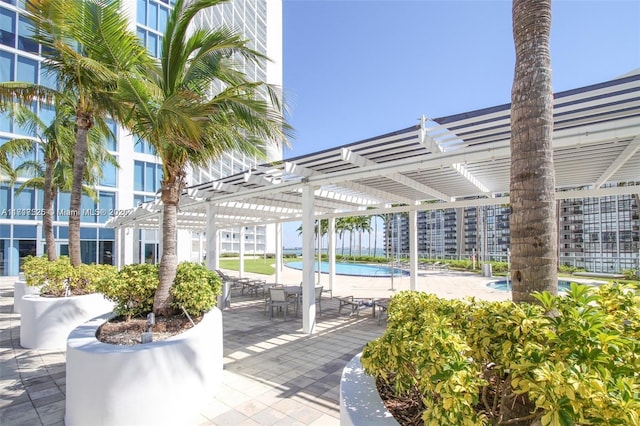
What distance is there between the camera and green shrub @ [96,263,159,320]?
17.3ft

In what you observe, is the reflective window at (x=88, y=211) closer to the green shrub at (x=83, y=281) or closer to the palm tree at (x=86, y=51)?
the palm tree at (x=86, y=51)

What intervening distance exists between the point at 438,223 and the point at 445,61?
76.4 m

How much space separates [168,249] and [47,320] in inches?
147

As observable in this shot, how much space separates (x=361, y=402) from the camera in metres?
2.54

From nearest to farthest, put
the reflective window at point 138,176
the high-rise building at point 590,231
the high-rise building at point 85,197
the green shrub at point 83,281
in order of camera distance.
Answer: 1. the green shrub at point 83,281
2. the high-rise building at point 85,197
3. the reflective window at point 138,176
4. the high-rise building at point 590,231

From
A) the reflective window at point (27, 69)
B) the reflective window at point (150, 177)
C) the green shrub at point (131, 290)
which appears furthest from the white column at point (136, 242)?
the green shrub at point (131, 290)

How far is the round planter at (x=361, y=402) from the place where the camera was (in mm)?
2283

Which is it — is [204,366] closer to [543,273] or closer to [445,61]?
[543,273]

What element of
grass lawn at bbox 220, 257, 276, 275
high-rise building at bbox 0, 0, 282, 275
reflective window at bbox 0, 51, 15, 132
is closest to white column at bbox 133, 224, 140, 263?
high-rise building at bbox 0, 0, 282, 275

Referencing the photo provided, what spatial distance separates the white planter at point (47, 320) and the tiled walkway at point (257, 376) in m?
0.25

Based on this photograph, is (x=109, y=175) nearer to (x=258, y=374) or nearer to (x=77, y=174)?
(x=77, y=174)

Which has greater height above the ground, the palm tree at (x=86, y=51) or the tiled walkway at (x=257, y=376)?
the palm tree at (x=86, y=51)

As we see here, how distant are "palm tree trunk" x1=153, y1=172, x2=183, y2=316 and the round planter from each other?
3.55 m

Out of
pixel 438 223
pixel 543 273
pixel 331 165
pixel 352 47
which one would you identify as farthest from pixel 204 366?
pixel 438 223
